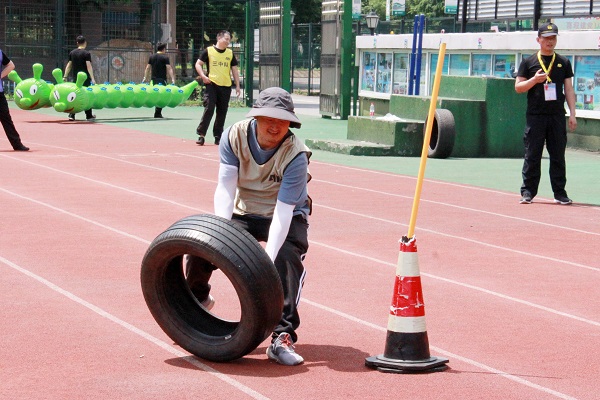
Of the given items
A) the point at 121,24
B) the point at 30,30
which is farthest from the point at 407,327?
the point at 121,24

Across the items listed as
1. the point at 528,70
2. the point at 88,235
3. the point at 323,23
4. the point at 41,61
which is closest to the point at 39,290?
the point at 88,235

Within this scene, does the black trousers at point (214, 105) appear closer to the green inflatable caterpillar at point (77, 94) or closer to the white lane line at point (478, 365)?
the green inflatable caterpillar at point (77, 94)

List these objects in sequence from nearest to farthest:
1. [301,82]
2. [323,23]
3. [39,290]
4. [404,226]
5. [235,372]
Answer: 1. [235,372]
2. [39,290]
3. [404,226]
4. [323,23]
5. [301,82]

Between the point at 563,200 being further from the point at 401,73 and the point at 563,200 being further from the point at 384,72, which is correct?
the point at 384,72

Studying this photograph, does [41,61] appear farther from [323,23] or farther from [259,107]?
[259,107]

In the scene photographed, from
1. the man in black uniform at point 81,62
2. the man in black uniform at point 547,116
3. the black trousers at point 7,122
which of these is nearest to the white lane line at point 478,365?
the man in black uniform at point 547,116

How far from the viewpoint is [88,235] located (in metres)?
10.1

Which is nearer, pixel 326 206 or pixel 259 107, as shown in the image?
pixel 259 107

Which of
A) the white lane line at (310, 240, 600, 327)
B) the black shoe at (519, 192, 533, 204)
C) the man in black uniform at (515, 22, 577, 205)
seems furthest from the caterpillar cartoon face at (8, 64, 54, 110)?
the white lane line at (310, 240, 600, 327)

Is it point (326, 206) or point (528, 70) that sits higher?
point (528, 70)

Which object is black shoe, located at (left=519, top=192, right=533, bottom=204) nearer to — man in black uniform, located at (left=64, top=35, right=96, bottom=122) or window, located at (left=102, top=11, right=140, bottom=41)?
man in black uniform, located at (left=64, top=35, right=96, bottom=122)

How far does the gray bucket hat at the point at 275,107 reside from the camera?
19.5 feet

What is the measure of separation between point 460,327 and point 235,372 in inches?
67.0

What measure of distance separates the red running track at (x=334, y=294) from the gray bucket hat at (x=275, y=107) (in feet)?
4.15
